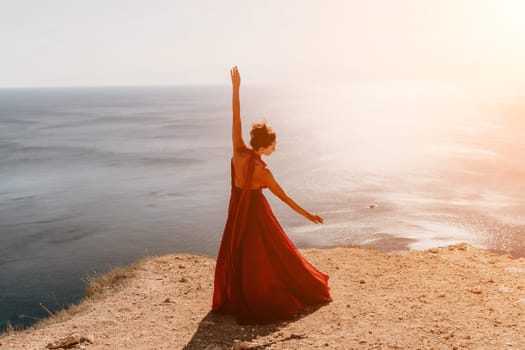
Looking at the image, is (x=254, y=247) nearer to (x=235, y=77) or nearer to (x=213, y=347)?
(x=213, y=347)

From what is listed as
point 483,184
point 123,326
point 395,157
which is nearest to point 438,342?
point 123,326

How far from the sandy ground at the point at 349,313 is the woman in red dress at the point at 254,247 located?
0.96 ft

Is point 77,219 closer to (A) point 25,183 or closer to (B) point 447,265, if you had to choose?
(A) point 25,183

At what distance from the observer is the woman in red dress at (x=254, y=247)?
6445 mm

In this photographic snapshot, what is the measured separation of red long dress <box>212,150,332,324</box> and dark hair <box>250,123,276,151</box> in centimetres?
19

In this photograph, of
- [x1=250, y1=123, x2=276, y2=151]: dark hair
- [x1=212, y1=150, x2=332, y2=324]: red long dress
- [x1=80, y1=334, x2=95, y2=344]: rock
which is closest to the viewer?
[x1=250, y1=123, x2=276, y2=151]: dark hair

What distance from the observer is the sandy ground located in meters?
5.80

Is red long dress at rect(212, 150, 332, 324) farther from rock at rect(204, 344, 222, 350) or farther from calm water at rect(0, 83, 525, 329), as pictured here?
calm water at rect(0, 83, 525, 329)

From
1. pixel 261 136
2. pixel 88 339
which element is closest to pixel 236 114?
pixel 261 136

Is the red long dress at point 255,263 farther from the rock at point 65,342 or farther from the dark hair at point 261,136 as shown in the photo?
the rock at point 65,342

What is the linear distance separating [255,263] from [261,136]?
1851 millimetres

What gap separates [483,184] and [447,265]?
94.3ft

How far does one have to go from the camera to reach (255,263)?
654cm

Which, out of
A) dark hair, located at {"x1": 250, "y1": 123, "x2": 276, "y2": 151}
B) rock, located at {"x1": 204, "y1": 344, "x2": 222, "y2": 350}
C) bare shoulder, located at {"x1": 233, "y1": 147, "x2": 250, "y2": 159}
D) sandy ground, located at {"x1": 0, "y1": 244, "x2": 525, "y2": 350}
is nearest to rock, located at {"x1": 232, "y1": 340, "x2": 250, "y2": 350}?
sandy ground, located at {"x1": 0, "y1": 244, "x2": 525, "y2": 350}
